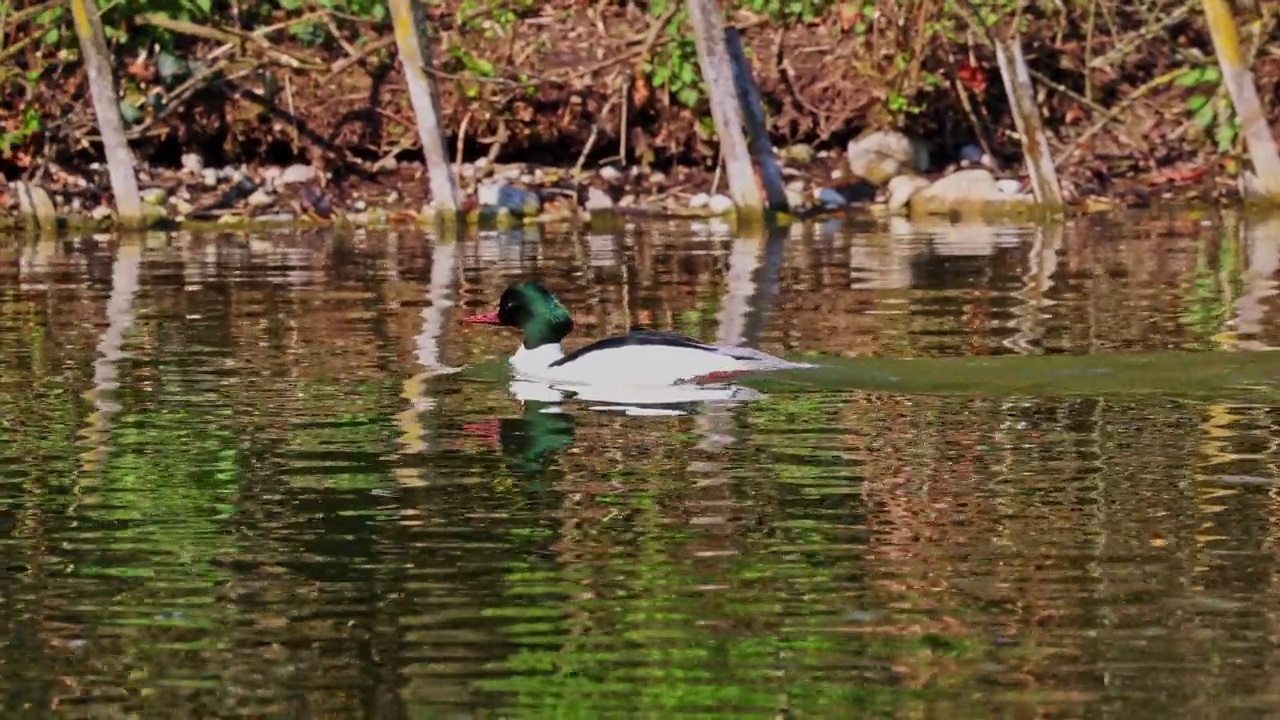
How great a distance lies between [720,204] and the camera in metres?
27.2

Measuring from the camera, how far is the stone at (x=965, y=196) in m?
26.9

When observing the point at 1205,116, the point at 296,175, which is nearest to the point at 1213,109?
the point at 1205,116

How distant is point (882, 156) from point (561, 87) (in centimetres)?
369

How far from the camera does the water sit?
21.3ft

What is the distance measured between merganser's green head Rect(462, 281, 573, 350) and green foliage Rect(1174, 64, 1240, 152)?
614 inches

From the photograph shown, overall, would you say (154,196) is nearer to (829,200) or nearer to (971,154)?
(829,200)

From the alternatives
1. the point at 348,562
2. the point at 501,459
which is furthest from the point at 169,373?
the point at 348,562

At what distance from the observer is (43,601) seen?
24.6 ft

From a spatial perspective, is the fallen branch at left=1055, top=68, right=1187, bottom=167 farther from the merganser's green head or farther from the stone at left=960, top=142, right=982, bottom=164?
the merganser's green head

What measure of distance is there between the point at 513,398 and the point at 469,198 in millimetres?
14936

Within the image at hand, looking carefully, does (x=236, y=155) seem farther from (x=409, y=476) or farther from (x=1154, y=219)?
(x=409, y=476)

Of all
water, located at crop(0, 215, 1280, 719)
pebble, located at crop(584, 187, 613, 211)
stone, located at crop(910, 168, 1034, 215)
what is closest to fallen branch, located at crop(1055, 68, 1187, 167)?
stone, located at crop(910, 168, 1034, 215)

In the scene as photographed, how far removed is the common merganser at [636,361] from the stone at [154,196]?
1382cm

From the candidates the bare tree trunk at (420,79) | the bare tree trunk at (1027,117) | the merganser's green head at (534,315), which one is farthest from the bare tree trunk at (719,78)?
the merganser's green head at (534,315)
